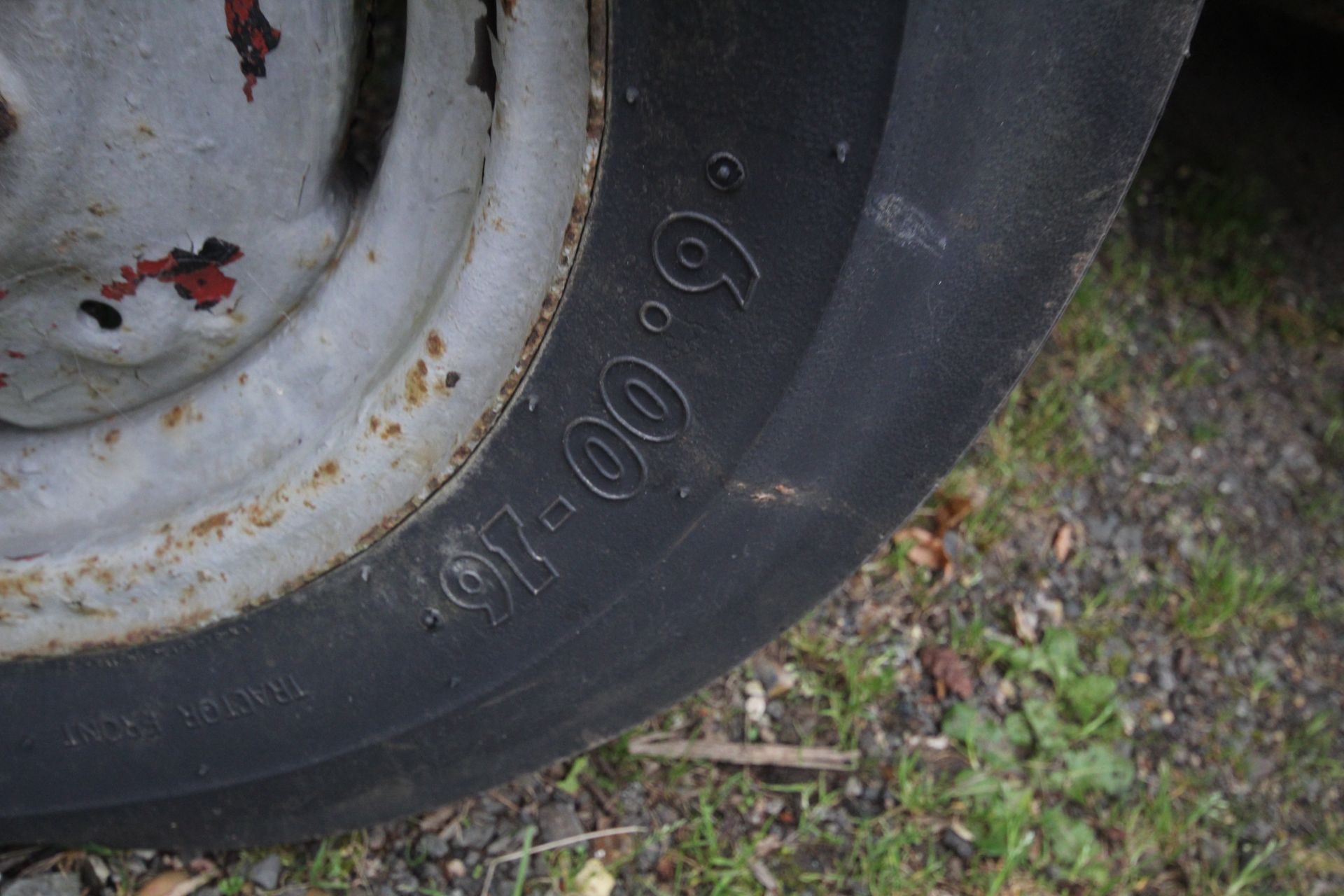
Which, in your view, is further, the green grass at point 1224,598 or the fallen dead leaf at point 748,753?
the green grass at point 1224,598

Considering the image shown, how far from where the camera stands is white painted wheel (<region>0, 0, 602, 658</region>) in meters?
0.84

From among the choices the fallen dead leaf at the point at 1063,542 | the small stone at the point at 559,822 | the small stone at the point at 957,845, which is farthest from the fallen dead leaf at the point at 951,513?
the small stone at the point at 559,822

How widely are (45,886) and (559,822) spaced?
540 mm

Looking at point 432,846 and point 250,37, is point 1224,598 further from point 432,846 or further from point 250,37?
point 250,37

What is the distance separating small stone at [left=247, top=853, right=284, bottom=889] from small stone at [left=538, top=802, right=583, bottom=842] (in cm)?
29

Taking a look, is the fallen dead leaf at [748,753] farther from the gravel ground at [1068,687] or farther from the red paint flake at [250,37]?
the red paint flake at [250,37]

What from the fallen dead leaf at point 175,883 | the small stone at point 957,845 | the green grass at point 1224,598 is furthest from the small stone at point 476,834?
the green grass at point 1224,598

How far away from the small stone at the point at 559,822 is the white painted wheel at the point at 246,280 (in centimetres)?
47

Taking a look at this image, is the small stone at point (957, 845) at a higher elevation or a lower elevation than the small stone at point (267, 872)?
higher

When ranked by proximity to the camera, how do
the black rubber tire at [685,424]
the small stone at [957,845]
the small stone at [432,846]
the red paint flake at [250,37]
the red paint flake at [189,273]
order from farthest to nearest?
the small stone at [957,845] → the small stone at [432,846] → the red paint flake at [189,273] → the red paint flake at [250,37] → the black rubber tire at [685,424]

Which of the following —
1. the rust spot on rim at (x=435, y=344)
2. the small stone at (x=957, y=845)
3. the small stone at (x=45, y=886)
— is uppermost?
the rust spot on rim at (x=435, y=344)

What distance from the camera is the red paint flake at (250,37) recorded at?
0.86 meters

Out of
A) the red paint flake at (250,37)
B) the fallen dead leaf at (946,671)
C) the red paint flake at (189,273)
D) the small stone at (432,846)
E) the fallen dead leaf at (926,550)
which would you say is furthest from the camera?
the fallen dead leaf at (926,550)

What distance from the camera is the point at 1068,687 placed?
1578mm
